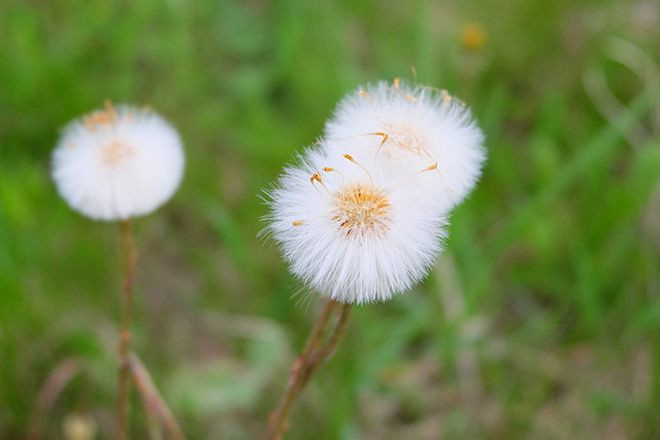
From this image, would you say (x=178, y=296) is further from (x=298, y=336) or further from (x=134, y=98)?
(x=134, y=98)

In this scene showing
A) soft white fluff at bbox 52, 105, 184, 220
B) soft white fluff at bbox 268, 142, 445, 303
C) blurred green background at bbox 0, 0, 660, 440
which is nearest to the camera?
soft white fluff at bbox 268, 142, 445, 303

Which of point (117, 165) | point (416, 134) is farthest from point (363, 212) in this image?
point (117, 165)

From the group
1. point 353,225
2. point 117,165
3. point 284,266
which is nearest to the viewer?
point 353,225

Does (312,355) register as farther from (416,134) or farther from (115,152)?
(115,152)

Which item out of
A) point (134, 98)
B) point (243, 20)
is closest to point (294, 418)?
point (134, 98)

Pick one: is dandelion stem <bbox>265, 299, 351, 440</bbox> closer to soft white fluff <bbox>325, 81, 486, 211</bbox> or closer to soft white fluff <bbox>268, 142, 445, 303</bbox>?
soft white fluff <bbox>268, 142, 445, 303</bbox>

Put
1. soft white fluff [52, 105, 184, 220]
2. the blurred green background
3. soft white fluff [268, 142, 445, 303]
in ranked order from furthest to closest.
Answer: the blurred green background
soft white fluff [52, 105, 184, 220]
soft white fluff [268, 142, 445, 303]

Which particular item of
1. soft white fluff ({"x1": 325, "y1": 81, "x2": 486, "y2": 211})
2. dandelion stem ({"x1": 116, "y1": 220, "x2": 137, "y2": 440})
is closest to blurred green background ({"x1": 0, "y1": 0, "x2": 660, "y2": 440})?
dandelion stem ({"x1": 116, "y1": 220, "x2": 137, "y2": 440})

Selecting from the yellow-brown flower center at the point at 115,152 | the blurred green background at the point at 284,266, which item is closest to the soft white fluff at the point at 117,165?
the yellow-brown flower center at the point at 115,152
